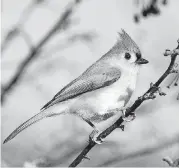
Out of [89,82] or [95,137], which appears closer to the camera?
[95,137]

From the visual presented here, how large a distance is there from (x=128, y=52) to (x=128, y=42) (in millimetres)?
29

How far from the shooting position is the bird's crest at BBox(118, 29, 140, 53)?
1.00 metres

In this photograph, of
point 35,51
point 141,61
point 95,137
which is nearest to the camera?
point 95,137

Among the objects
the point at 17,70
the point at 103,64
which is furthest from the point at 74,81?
the point at 17,70

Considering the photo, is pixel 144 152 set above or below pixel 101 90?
below

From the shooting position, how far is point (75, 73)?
43.5 inches

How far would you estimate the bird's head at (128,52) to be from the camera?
39.3 inches

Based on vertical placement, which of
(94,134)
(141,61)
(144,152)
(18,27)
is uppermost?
(18,27)

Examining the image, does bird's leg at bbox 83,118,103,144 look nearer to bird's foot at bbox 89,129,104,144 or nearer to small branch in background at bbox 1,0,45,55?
bird's foot at bbox 89,129,104,144

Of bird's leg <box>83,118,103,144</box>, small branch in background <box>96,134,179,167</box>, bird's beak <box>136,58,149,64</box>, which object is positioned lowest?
small branch in background <box>96,134,179,167</box>

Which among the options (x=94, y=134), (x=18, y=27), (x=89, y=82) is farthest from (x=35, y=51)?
(x=94, y=134)

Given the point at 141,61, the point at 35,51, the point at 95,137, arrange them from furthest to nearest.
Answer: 1. the point at 35,51
2. the point at 141,61
3. the point at 95,137

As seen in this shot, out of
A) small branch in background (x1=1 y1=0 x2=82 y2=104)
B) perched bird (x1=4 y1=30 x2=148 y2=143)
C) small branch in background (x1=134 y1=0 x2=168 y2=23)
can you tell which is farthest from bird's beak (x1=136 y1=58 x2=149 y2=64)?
small branch in background (x1=1 y1=0 x2=82 y2=104)

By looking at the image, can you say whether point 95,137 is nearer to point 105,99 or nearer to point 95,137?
point 95,137
